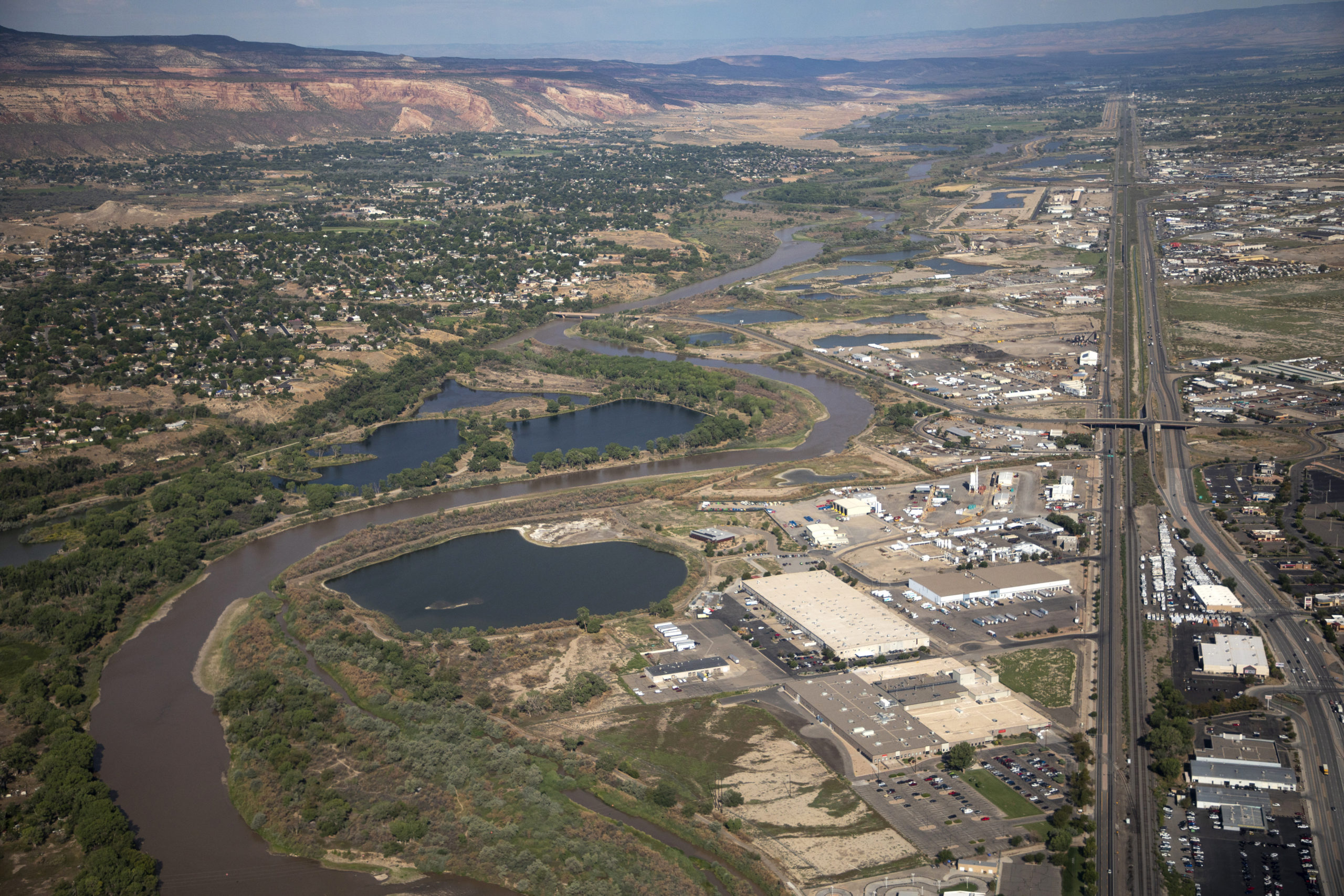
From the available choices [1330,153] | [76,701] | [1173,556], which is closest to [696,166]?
[1330,153]

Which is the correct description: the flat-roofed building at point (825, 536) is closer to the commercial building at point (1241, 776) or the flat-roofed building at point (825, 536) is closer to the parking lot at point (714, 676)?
the parking lot at point (714, 676)

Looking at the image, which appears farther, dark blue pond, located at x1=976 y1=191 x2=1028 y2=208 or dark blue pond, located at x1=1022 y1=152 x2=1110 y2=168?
dark blue pond, located at x1=1022 y1=152 x2=1110 y2=168

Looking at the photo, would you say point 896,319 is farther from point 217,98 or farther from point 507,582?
point 217,98

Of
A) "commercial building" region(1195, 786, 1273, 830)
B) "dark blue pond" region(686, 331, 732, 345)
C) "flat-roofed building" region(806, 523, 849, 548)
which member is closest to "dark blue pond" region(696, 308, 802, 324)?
"dark blue pond" region(686, 331, 732, 345)

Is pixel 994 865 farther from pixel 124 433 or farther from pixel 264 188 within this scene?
pixel 264 188

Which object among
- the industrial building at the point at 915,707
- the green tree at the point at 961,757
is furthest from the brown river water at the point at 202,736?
the green tree at the point at 961,757

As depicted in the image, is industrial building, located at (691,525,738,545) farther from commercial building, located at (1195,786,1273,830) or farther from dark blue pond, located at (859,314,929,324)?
dark blue pond, located at (859,314,929,324)

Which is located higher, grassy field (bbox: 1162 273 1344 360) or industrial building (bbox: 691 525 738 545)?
grassy field (bbox: 1162 273 1344 360)
